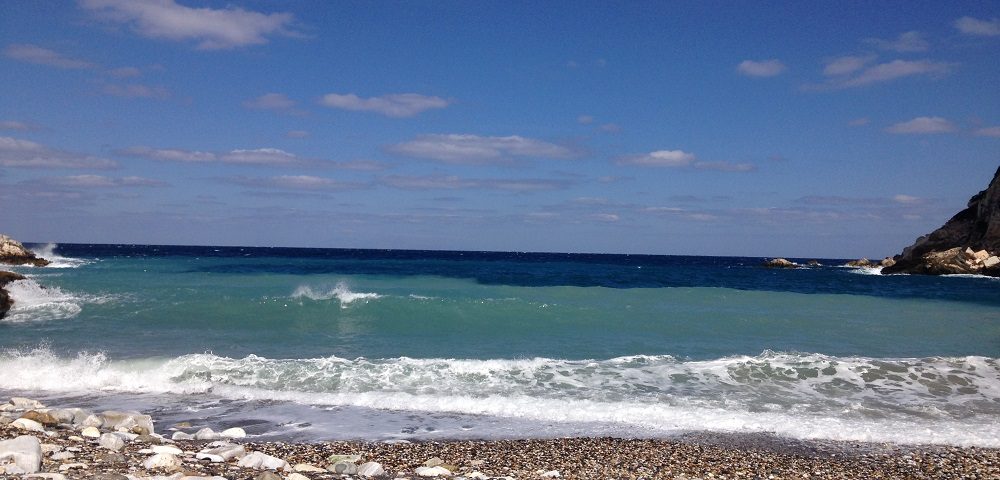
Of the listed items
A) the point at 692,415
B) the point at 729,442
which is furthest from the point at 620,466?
the point at 692,415

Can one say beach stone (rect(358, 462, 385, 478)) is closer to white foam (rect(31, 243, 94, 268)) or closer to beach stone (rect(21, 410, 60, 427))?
beach stone (rect(21, 410, 60, 427))

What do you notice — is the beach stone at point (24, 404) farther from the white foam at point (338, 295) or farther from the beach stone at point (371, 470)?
the white foam at point (338, 295)

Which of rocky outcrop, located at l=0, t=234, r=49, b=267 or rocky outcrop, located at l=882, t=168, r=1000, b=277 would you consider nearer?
rocky outcrop, located at l=0, t=234, r=49, b=267

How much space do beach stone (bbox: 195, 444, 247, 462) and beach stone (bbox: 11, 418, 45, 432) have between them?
2.34 metres

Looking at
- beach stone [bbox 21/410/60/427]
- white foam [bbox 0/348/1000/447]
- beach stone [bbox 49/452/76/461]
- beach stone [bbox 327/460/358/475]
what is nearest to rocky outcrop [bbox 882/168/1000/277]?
white foam [bbox 0/348/1000/447]

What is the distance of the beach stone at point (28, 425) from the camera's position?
295 inches

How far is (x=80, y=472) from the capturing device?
19.2ft

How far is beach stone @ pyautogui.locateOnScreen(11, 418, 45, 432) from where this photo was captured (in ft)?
24.5

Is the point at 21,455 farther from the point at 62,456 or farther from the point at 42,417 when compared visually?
the point at 42,417

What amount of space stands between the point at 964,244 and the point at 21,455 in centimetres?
6630

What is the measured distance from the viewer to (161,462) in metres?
6.24

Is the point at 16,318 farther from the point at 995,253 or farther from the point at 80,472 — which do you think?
the point at 995,253

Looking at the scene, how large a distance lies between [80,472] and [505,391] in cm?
655

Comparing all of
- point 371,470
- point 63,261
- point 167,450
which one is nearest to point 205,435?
point 167,450
